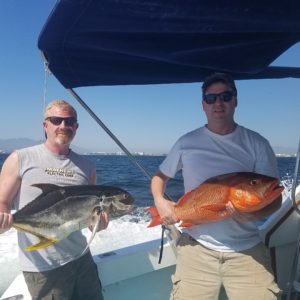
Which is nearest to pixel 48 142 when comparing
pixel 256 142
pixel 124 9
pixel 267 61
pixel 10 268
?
pixel 124 9

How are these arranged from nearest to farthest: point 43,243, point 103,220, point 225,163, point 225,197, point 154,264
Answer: point 225,197 < point 43,243 < point 103,220 < point 225,163 < point 154,264

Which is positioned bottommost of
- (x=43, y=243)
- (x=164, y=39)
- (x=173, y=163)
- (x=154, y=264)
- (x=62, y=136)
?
(x=154, y=264)

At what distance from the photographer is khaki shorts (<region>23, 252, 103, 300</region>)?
2709 mm

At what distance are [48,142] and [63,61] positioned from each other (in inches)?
27.3

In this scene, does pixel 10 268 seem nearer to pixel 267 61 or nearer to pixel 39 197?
pixel 39 197

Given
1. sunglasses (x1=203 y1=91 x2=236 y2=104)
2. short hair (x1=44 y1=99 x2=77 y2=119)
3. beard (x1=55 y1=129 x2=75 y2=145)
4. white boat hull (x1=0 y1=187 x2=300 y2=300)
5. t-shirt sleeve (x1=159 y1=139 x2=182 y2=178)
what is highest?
sunglasses (x1=203 y1=91 x2=236 y2=104)

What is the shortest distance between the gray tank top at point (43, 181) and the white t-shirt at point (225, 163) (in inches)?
36.3

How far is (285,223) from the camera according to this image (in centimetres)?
357

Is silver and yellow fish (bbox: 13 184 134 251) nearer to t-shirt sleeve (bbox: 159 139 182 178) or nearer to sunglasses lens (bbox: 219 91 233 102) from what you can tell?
t-shirt sleeve (bbox: 159 139 182 178)

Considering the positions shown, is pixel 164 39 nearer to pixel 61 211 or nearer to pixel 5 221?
pixel 61 211

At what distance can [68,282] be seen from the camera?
2803 mm

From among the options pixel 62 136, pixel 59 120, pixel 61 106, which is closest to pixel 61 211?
pixel 62 136

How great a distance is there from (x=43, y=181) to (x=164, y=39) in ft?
4.79

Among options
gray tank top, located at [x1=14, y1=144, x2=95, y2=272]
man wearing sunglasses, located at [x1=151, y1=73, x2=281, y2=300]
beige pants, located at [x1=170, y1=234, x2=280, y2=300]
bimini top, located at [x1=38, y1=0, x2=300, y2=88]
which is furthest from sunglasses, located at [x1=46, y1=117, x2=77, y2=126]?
beige pants, located at [x1=170, y1=234, x2=280, y2=300]
